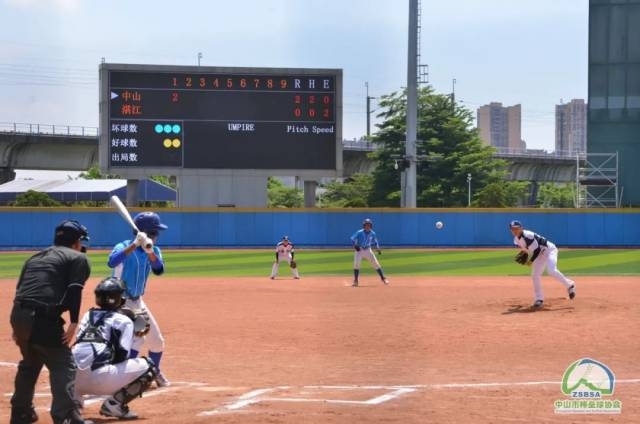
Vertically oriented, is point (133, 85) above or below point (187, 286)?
above

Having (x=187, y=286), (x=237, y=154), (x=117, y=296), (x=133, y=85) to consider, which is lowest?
(x=187, y=286)

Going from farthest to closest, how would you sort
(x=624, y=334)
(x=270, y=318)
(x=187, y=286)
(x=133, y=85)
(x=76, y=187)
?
(x=76, y=187)
(x=133, y=85)
(x=187, y=286)
(x=270, y=318)
(x=624, y=334)

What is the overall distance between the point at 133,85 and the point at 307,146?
6591 millimetres

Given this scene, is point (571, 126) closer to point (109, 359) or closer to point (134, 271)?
point (134, 271)

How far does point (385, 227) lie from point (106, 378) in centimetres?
3487

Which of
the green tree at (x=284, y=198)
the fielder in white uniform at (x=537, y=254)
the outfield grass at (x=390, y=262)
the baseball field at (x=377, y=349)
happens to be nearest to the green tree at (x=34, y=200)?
the outfield grass at (x=390, y=262)

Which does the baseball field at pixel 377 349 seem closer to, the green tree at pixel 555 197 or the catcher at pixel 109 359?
the catcher at pixel 109 359

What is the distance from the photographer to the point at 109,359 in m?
7.85

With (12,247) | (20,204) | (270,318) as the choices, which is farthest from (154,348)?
(20,204)

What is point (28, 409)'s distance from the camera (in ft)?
25.1

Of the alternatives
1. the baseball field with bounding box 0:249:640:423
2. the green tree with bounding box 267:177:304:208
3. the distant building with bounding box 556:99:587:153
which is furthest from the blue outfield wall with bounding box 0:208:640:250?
the distant building with bounding box 556:99:587:153

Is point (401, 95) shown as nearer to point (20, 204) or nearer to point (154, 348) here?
point (20, 204)

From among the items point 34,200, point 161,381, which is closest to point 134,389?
point 161,381

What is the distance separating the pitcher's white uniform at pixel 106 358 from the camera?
25.6ft
